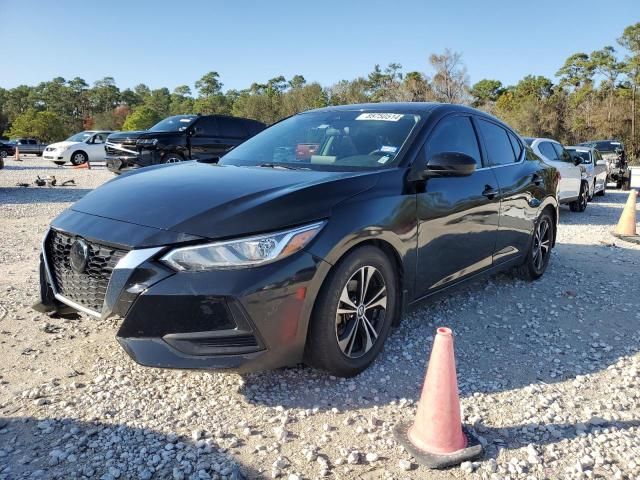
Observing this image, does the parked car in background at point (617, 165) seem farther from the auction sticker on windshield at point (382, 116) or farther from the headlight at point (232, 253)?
the headlight at point (232, 253)

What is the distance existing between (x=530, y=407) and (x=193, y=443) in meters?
1.84

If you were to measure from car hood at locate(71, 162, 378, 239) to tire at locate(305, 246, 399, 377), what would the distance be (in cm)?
38

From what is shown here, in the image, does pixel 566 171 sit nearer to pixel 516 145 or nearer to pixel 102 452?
pixel 516 145

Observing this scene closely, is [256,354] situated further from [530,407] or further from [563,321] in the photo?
[563,321]

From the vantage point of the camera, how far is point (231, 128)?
13.3 metres

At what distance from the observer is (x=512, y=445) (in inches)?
101

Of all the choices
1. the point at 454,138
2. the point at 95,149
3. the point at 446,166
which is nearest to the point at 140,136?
the point at 454,138

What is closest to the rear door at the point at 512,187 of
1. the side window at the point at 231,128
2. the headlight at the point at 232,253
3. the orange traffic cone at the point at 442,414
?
the orange traffic cone at the point at 442,414

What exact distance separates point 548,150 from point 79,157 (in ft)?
65.5

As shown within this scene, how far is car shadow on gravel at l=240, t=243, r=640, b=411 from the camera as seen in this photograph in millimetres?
3047

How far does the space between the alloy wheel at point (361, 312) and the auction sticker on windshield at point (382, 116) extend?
4.39 ft

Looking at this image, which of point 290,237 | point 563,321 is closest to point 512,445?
point 290,237

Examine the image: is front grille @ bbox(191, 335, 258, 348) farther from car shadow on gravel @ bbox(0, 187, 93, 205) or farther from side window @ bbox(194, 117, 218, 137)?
side window @ bbox(194, 117, 218, 137)

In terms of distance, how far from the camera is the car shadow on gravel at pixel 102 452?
2273 mm
